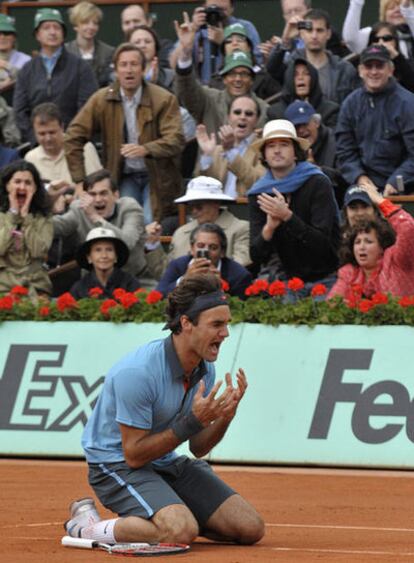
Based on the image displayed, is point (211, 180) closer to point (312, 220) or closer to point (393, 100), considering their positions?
point (312, 220)

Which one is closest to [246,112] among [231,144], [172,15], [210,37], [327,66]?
[231,144]

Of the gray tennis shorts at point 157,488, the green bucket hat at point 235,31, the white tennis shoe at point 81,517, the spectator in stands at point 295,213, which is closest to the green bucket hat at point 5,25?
the green bucket hat at point 235,31

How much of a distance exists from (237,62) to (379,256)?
3.90 m

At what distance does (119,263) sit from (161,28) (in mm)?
6003

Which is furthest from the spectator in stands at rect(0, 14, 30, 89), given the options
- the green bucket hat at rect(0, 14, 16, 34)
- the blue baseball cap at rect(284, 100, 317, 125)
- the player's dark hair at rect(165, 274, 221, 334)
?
the player's dark hair at rect(165, 274, 221, 334)

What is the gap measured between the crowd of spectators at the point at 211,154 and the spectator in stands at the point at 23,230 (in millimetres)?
19

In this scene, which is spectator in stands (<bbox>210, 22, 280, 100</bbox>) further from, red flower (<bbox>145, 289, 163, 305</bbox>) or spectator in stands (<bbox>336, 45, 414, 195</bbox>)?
red flower (<bbox>145, 289, 163, 305</bbox>)

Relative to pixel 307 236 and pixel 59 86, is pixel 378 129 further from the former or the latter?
pixel 59 86

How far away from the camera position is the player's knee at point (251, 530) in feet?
26.1

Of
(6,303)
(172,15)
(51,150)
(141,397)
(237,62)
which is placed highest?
(172,15)

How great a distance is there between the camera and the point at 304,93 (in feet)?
49.2

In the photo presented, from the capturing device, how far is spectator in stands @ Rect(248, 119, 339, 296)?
41.4 ft

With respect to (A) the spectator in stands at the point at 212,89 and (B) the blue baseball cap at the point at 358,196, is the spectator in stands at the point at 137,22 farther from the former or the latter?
(B) the blue baseball cap at the point at 358,196

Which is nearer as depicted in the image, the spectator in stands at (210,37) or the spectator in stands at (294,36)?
the spectator in stands at (294,36)
